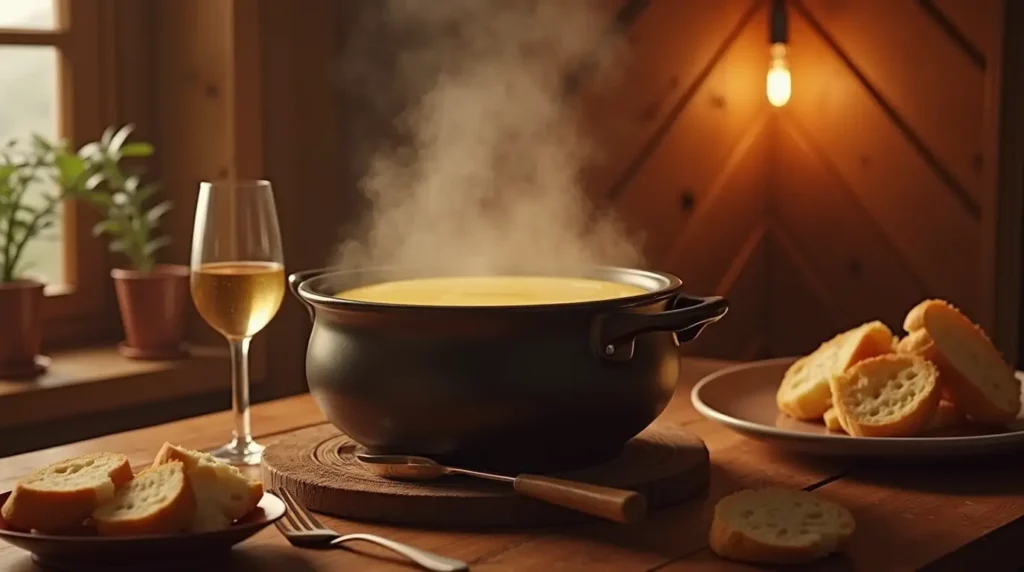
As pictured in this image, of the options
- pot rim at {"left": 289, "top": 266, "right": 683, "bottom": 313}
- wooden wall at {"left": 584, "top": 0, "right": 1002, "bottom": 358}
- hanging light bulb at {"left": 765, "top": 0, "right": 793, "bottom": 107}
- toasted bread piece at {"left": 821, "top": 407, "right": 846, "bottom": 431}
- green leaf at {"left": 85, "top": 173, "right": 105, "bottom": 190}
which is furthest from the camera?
hanging light bulb at {"left": 765, "top": 0, "right": 793, "bottom": 107}

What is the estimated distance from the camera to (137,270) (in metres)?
2.18

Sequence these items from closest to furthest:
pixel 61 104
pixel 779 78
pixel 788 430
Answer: pixel 788 430 < pixel 61 104 < pixel 779 78

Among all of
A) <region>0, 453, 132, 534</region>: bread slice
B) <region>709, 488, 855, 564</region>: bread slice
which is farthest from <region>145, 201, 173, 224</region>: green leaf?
<region>709, 488, 855, 564</region>: bread slice

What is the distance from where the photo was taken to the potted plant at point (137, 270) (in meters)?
2.13

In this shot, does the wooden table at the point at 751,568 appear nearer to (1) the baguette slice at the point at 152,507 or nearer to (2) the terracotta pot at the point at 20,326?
(1) the baguette slice at the point at 152,507

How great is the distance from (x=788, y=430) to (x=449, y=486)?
1.12 feet

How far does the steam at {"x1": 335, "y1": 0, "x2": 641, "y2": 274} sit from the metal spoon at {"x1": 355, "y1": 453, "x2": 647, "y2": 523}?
117 centimetres

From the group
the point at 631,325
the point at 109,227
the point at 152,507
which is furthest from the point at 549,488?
the point at 109,227

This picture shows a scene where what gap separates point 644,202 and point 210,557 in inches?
85.3

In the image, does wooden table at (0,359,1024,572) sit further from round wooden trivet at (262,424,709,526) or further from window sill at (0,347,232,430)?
window sill at (0,347,232,430)

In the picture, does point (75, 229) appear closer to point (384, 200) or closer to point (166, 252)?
point (166, 252)

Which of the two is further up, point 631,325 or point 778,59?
point 778,59

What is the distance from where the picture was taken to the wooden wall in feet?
9.59

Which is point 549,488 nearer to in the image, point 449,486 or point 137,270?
point 449,486
